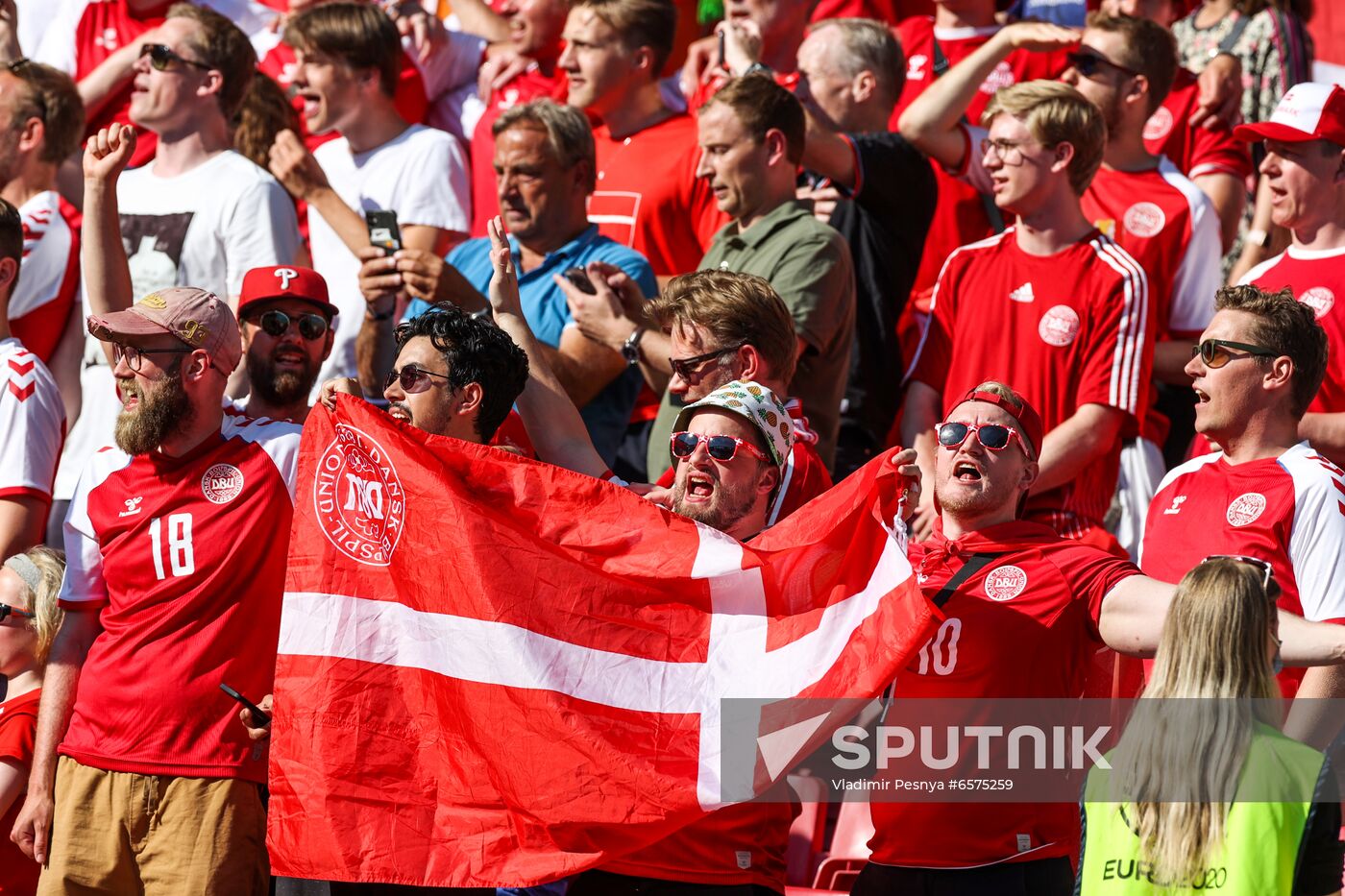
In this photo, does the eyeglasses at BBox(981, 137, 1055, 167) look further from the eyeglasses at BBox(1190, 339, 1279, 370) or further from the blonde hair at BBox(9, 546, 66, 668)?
the blonde hair at BBox(9, 546, 66, 668)

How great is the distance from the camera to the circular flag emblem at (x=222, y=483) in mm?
5922

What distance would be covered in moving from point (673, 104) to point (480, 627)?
4.96 meters

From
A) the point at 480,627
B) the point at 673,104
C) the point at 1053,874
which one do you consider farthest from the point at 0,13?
the point at 1053,874

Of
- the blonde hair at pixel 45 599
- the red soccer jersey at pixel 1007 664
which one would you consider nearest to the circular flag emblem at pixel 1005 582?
the red soccer jersey at pixel 1007 664

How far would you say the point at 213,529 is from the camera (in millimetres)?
5867

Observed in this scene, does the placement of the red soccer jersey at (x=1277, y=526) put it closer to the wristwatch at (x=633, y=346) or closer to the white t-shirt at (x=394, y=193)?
the wristwatch at (x=633, y=346)

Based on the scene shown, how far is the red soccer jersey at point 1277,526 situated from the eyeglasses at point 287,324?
291 cm

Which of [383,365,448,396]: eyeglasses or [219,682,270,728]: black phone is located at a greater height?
[383,365,448,396]: eyeglasses

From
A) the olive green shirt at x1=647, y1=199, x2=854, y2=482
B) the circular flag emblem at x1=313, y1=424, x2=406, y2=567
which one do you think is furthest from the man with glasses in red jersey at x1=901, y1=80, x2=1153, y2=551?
the circular flag emblem at x1=313, y1=424, x2=406, y2=567

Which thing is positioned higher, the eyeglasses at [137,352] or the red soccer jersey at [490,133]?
the red soccer jersey at [490,133]

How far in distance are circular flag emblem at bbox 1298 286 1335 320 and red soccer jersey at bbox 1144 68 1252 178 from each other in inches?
85.2

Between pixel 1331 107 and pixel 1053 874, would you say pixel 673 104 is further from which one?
pixel 1053 874

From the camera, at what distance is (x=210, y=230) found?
8055mm

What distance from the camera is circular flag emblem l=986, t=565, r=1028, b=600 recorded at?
5.30 meters
